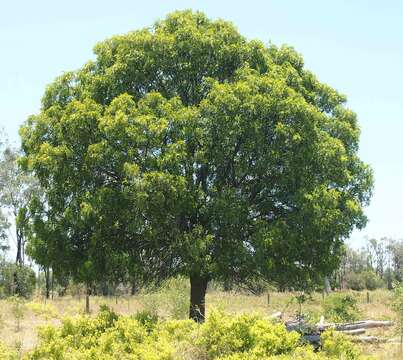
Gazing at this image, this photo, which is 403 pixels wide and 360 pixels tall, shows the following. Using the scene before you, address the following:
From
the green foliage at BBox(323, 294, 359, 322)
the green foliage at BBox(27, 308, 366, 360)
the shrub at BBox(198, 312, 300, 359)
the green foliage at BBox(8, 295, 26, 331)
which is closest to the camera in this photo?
the green foliage at BBox(27, 308, 366, 360)

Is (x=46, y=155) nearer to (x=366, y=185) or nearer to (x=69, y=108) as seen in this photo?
(x=69, y=108)

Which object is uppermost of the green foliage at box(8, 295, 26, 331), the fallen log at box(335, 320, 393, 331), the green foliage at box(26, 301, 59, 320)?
the green foliage at box(26, 301, 59, 320)

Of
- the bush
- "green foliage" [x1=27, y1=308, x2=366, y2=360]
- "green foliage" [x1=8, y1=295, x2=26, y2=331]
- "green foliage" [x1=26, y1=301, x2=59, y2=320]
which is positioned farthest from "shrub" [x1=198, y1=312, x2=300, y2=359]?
the bush

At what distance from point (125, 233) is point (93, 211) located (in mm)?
2141

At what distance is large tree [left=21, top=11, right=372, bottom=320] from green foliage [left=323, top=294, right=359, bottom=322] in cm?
813

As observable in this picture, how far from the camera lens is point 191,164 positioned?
1855 cm

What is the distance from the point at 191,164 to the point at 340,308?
13.7 m

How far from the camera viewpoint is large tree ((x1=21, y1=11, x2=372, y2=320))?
1783 centimetres

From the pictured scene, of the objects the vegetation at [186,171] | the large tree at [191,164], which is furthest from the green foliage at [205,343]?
the large tree at [191,164]

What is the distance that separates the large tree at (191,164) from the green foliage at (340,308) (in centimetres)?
813

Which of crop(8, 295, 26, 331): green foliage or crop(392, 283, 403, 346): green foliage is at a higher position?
crop(392, 283, 403, 346): green foliage

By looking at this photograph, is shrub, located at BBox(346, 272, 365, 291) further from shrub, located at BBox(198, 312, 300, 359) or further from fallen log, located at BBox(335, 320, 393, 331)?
shrub, located at BBox(198, 312, 300, 359)

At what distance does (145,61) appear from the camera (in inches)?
786

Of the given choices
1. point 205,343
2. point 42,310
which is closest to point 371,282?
point 42,310
